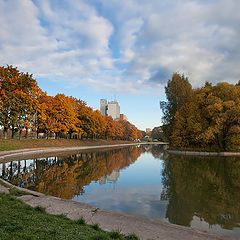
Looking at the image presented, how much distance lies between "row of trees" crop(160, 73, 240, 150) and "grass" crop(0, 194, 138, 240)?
1824 inches

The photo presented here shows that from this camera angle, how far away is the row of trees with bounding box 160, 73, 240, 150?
172 ft

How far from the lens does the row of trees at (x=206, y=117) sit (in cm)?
5244

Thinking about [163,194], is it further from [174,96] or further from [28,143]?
[174,96]

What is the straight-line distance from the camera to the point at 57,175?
2508cm

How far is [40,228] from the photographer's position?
284 inches

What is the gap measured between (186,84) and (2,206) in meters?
60.3

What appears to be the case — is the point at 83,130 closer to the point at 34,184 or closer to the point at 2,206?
the point at 34,184

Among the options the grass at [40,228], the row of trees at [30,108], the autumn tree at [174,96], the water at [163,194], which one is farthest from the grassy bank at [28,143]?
the grass at [40,228]

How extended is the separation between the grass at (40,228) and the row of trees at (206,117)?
46.3 m

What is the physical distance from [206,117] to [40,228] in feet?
168

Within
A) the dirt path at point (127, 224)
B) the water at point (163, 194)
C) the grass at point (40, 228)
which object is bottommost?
the water at point (163, 194)

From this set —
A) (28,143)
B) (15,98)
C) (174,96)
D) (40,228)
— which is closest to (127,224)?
(40,228)

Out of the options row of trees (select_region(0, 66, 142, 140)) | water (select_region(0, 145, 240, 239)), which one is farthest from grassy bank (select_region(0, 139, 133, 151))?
water (select_region(0, 145, 240, 239))

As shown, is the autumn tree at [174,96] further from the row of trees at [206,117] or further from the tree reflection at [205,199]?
the tree reflection at [205,199]
